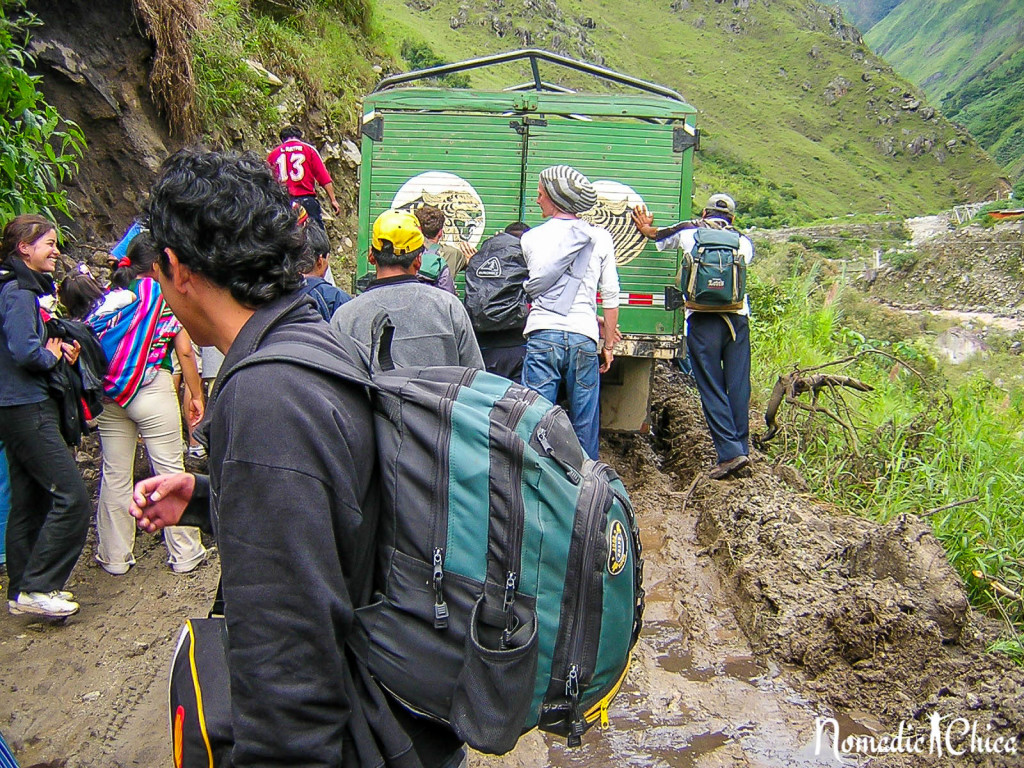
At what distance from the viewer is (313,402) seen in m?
1.25

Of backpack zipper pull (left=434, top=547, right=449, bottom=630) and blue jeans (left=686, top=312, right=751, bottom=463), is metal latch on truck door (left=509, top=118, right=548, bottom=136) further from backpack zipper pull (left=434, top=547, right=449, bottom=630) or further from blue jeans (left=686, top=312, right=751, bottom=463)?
backpack zipper pull (left=434, top=547, right=449, bottom=630)

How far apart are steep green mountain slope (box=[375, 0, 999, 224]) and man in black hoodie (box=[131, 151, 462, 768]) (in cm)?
5480

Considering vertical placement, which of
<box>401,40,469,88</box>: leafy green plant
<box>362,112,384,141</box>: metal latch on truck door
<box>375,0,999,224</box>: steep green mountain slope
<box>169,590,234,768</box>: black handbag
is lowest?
<box>169,590,234,768</box>: black handbag

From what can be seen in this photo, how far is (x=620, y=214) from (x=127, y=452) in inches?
139

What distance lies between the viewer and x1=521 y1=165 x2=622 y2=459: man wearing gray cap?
448 centimetres

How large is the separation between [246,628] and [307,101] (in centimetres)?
977

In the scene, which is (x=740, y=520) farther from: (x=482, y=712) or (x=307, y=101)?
(x=307, y=101)

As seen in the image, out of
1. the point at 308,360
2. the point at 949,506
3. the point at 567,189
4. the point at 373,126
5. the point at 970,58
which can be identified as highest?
the point at 970,58

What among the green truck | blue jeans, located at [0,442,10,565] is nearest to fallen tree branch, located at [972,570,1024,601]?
the green truck

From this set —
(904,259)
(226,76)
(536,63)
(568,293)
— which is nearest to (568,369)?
(568,293)

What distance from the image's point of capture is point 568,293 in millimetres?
4566

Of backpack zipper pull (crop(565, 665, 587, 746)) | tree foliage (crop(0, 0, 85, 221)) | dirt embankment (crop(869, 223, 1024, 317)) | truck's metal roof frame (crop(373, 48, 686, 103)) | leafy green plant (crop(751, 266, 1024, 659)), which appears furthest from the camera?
dirt embankment (crop(869, 223, 1024, 317))

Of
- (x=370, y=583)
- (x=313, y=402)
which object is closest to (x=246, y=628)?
(x=370, y=583)

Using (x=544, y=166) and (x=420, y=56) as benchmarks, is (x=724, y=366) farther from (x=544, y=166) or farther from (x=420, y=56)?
(x=420, y=56)
